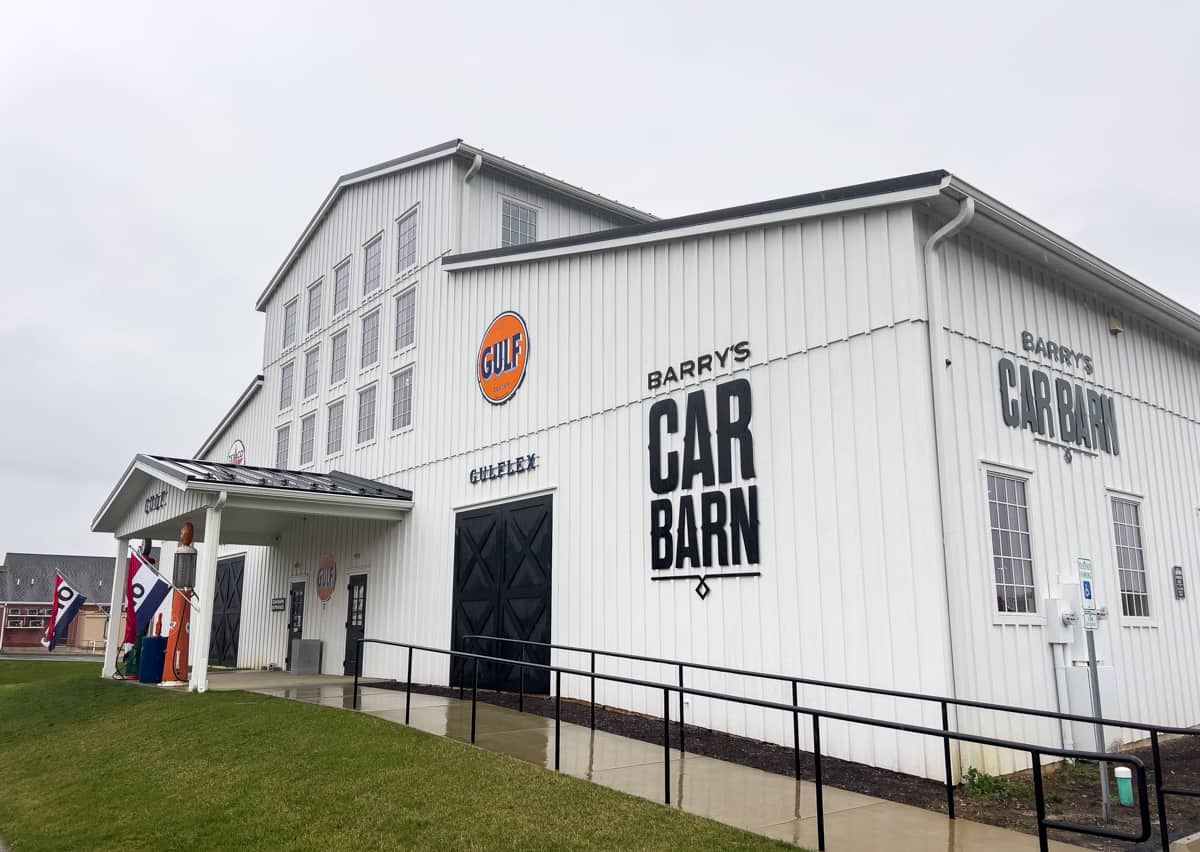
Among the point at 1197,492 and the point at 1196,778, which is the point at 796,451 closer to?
the point at 1196,778

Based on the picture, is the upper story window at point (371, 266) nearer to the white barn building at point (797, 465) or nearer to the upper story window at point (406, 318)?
the upper story window at point (406, 318)

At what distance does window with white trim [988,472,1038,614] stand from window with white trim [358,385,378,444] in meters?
13.2

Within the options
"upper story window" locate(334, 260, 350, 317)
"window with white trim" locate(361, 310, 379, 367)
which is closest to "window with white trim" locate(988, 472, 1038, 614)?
"window with white trim" locate(361, 310, 379, 367)

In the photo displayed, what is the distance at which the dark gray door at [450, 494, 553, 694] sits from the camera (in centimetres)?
1356

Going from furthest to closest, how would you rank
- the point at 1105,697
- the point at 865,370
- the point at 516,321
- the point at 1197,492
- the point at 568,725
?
1. the point at 516,321
2. the point at 1197,492
3. the point at 568,725
4. the point at 865,370
5. the point at 1105,697

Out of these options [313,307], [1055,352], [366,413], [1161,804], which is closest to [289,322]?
[313,307]

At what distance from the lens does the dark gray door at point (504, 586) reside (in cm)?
1356

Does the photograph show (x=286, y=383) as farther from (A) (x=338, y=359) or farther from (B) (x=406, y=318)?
(B) (x=406, y=318)

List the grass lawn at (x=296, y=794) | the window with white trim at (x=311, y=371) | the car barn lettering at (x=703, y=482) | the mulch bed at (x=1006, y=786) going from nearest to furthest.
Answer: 1. the grass lawn at (x=296, y=794)
2. the mulch bed at (x=1006, y=786)
3. the car barn lettering at (x=703, y=482)
4. the window with white trim at (x=311, y=371)

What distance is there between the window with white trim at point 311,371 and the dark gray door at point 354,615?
5635 mm

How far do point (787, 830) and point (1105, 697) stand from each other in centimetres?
409

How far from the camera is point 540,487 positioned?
13.8m

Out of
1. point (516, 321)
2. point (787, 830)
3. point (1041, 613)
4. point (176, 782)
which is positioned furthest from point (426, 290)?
point (787, 830)

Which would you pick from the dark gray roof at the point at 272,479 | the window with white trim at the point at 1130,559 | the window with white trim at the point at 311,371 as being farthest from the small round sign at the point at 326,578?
the window with white trim at the point at 1130,559
